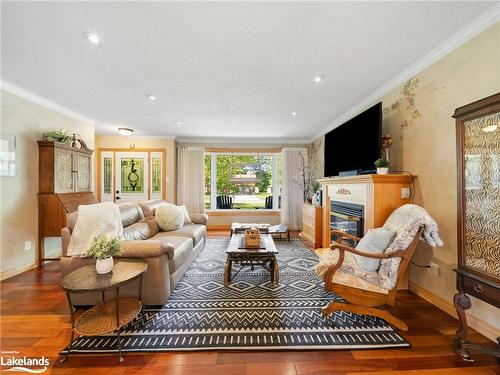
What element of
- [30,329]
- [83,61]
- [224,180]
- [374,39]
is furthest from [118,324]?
[224,180]

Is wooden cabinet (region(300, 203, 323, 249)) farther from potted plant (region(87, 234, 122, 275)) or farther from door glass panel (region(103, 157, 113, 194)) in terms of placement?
door glass panel (region(103, 157, 113, 194))

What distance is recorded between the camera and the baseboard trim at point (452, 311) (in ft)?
5.94

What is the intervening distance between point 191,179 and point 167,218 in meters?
2.51

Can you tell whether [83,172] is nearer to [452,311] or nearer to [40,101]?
[40,101]

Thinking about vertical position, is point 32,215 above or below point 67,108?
below

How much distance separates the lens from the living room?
1642mm

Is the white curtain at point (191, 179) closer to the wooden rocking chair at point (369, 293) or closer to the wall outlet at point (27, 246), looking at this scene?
the wall outlet at point (27, 246)

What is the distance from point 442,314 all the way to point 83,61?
4417 mm

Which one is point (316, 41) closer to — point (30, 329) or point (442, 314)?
point (442, 314)

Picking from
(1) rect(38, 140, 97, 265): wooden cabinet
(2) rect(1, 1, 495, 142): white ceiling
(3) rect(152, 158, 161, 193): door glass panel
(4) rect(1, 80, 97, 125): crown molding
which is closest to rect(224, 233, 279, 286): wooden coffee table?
(2) rect(1, 1, 495, 142): white ceiling

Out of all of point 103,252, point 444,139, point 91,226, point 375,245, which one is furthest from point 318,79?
point 91,226

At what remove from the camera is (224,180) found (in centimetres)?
649

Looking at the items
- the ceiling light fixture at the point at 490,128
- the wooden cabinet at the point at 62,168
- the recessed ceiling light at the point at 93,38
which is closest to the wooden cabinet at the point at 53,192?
the wooden cabinet at the point at 62,168

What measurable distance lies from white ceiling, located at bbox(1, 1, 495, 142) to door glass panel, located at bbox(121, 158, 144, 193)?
89.7 inches
